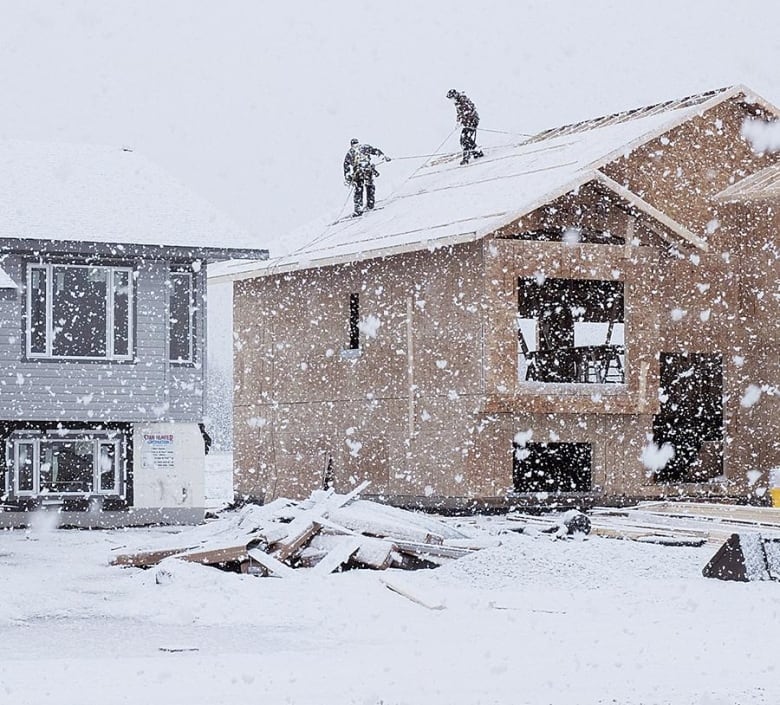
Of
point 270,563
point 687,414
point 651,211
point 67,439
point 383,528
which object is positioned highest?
point 651,211

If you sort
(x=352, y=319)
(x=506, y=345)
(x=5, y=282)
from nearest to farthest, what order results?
(x=5, y=282) → (x=506, y=345) → (x=352, y=319)

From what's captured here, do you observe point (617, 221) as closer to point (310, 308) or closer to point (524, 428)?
point (524, 428)

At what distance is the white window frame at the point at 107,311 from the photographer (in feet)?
80.8

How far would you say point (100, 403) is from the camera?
24.8m

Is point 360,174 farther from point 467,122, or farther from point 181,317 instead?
point 181,317

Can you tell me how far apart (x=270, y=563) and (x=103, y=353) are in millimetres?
8786

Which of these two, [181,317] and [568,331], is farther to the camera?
[568,331]

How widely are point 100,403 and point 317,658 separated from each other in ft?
46.3

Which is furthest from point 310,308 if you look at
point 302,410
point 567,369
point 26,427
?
point 26,427

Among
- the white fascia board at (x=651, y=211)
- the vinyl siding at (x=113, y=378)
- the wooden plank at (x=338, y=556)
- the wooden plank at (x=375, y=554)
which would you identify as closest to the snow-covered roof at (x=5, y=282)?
the vinyl siding at (x=113, y=378)

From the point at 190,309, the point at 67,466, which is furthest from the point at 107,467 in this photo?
the point at 190,309

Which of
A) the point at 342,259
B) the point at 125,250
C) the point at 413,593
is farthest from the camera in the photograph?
the point at 342,259

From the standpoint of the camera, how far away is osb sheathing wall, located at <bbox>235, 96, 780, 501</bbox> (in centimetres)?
2567

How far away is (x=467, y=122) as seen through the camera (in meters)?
32.0
